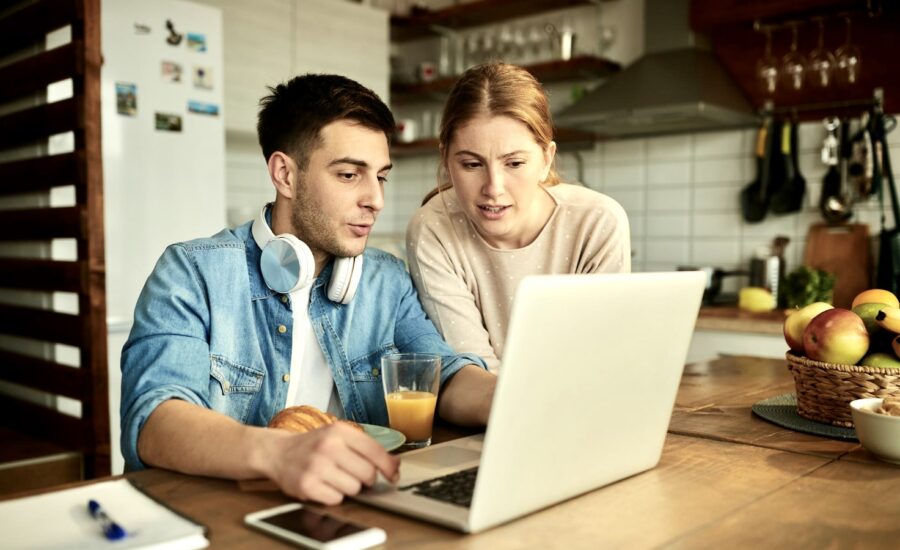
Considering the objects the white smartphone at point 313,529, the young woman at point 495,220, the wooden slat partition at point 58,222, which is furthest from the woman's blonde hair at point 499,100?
the wooden slat partition at point 58,222

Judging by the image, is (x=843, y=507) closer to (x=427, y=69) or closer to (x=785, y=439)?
(x=785, y=439)

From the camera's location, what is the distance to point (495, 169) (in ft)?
4.74

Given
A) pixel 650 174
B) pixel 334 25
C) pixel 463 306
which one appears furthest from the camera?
pixel 334 25

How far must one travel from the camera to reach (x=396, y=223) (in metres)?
4.63

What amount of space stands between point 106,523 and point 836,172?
300 cm

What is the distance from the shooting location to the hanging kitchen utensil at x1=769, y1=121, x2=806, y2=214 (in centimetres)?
310

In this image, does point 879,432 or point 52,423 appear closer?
point 879,432

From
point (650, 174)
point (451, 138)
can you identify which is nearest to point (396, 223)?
point (650, 174)

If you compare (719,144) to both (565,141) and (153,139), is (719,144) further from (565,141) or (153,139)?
(153,139)

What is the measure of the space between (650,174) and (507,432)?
120 inches

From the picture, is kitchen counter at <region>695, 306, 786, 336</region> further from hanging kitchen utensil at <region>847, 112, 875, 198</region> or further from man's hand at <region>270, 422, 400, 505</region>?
man's hand at <region>270, 422, 400, 505</region>

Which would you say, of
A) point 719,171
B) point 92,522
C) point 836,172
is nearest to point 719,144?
point 719,171

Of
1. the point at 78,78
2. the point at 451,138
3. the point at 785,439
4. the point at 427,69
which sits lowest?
the point at 785,439

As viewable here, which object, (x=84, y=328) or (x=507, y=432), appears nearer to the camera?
(x=507, y=432)
